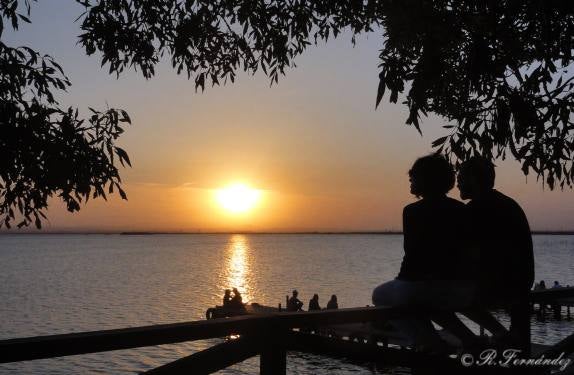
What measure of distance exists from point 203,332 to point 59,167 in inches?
182

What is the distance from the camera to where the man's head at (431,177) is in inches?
169

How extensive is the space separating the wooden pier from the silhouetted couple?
0.55 ft

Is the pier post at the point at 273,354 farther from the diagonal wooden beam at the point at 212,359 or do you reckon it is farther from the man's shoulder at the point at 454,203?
the man's shoulder at the point at 454,203

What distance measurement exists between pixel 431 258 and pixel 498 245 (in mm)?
638

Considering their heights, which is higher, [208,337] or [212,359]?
[208,337]

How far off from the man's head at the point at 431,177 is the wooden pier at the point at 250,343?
2.91 feet

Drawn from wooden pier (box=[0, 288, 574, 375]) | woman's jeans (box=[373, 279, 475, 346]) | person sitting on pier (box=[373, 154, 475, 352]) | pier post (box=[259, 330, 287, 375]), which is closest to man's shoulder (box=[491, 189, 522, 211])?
person sitting on pier (box=[373, 154, 475, 352])

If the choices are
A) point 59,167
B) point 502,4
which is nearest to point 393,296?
point 502,4

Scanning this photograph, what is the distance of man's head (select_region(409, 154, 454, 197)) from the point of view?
4.30m

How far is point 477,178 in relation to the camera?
4582 millimetres

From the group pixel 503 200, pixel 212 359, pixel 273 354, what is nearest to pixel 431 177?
pixel 503 200

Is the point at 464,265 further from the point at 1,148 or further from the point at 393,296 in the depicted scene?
the point at 1,148

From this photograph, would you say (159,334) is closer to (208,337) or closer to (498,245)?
(208,337)

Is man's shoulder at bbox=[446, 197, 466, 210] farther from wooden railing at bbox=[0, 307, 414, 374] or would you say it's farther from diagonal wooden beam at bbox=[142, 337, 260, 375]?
diagonal wooden beam at bbox=[142, 337, 260, 375]
